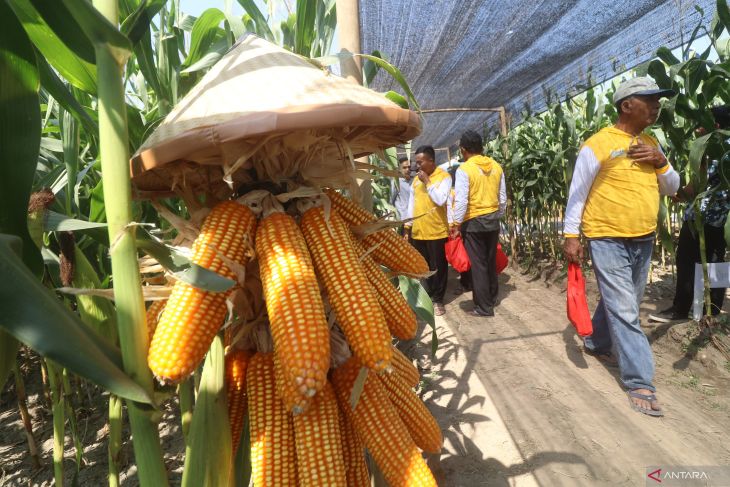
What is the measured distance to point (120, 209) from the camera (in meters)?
0.70

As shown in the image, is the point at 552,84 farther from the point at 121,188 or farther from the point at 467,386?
the point at 121,188

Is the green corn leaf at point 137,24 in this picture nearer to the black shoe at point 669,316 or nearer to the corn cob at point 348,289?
the corn cob at point 348,289

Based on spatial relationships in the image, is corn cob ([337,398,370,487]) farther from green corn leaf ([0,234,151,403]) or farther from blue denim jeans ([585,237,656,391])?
blue denim jeans ([585,237,656,391])

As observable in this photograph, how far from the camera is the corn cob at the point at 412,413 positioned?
109 cm

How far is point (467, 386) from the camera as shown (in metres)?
3.21

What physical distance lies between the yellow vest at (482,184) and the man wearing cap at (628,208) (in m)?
2.04

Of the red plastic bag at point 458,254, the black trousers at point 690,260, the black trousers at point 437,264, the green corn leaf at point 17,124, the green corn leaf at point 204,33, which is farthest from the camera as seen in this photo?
A: the black trousers at point 437,264

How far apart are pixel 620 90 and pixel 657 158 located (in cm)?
51

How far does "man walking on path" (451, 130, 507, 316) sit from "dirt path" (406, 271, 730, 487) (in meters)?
0.95

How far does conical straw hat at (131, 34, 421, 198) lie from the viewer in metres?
0.74

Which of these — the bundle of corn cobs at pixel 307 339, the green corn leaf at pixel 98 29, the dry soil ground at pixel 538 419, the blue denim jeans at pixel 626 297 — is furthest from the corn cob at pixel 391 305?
the blue denim jeans at pixel 626 297

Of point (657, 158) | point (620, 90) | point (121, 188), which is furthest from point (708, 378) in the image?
point (121, 188)

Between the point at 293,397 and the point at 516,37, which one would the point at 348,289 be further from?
the point at 516,37

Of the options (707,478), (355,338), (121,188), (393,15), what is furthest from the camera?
(393,15)
